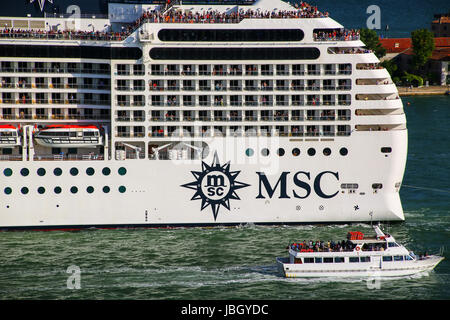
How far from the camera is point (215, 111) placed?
4934 cm

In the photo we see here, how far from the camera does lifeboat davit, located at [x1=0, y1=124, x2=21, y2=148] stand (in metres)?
48.3

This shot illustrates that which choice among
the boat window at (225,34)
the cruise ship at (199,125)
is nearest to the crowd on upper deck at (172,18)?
the cruise ship at (199,125)

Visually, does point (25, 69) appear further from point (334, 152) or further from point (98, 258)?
point (334, 152)

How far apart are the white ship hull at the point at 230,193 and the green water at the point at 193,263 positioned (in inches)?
26.5

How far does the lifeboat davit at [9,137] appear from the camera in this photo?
4831cm

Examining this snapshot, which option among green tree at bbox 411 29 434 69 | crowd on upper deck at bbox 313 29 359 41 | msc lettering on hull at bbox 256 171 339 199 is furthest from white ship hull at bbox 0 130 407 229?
green tree at bbox 411 29 434 69

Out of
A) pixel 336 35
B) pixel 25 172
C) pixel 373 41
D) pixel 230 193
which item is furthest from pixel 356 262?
pixel 373 41

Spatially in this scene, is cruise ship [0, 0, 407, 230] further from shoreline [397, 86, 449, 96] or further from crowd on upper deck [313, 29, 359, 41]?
shoreline [397, 86, 449, 96]

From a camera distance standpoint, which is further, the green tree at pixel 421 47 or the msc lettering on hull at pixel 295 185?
the green tree at pixel 421 47

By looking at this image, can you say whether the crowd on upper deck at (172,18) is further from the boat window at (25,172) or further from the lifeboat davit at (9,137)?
the boat window at (25,172)

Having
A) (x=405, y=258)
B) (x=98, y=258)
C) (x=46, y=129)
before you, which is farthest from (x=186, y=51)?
(x=405, y=258)

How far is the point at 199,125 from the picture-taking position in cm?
4903

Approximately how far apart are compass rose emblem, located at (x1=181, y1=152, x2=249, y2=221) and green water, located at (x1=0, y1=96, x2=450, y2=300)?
1.44 m

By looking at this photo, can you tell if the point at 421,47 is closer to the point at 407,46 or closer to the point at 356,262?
the point at 407,46
